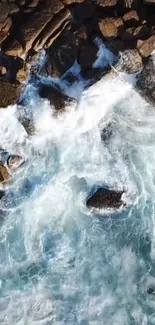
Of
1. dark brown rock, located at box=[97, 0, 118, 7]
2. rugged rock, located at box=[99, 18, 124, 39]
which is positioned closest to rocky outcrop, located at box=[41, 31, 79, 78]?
rugged rock, located at box=[99, 18, 124, 39]

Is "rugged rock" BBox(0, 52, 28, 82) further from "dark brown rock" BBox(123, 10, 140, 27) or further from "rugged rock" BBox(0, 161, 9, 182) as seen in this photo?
"dark brown rock" BBox(123, 10, 140, 27)

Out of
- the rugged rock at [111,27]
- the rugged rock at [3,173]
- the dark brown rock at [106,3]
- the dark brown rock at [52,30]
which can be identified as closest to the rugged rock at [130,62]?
the rugged rock at [111,27]

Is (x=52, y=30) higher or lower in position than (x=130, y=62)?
higher

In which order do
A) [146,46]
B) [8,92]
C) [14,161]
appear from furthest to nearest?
[14,161]
[8,92]
[146,46]

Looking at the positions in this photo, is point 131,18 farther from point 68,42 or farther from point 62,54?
point 62,54

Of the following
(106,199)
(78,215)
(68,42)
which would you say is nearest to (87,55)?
(68,42)
